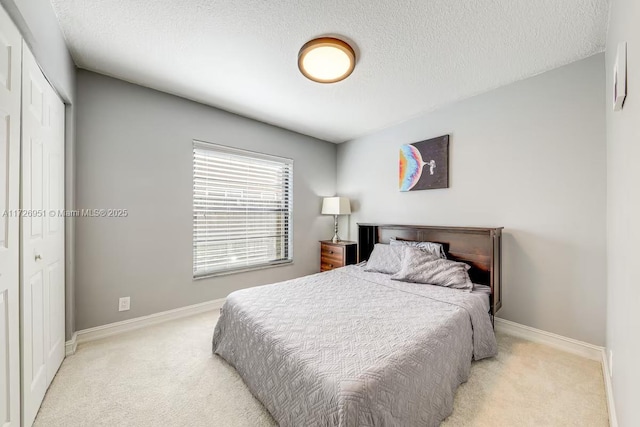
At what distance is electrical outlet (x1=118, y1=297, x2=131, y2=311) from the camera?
7.89 ft

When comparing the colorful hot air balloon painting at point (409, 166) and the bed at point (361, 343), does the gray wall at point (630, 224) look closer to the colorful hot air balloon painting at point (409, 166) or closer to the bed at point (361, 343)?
the bed at point (361, 343)

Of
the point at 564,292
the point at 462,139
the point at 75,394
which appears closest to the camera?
the point at 75,394

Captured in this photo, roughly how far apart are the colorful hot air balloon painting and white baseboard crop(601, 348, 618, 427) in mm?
2127

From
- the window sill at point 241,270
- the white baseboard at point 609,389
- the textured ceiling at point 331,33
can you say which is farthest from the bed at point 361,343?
the textured ceiling at point 331,33

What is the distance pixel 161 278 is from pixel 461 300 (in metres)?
2.81

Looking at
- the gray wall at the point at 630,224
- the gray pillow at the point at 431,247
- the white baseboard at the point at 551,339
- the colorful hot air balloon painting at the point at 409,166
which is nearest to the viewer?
the gray wall at the point at 630,224

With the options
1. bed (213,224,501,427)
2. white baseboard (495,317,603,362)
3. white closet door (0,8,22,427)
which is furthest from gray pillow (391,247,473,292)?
white closet door (0,8,22,427)

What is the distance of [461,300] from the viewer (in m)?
1.92

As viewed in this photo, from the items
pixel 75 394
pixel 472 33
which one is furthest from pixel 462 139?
pixel 75 394

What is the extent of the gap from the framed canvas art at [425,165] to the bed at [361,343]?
0.76 metres

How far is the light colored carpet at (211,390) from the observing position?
55.7 inches

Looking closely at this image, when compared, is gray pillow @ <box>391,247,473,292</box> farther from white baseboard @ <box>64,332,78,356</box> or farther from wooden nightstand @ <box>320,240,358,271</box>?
white baseboard @ <box>64,332,78,356</box>

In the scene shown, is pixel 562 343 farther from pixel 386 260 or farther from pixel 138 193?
pixel 138 193

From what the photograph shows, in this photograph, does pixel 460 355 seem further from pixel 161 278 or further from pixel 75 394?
pixel 161 278
